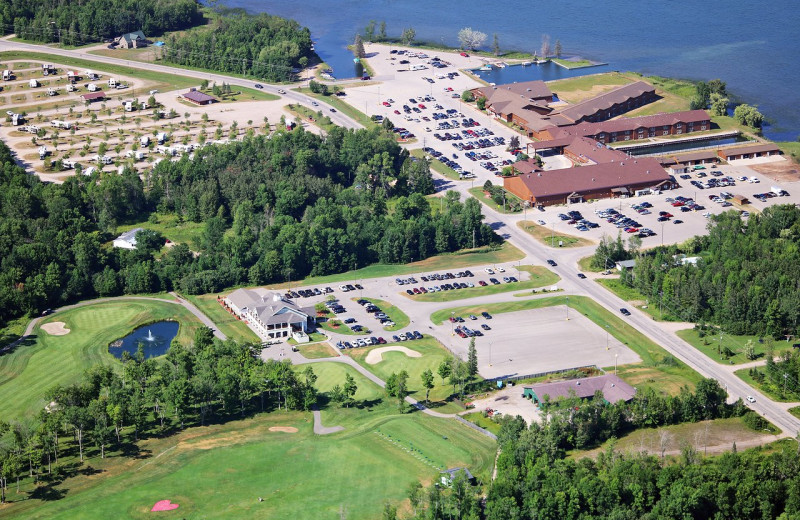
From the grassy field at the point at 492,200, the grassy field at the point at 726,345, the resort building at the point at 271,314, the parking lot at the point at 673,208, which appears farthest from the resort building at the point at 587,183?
the resort building at the point at 271,314

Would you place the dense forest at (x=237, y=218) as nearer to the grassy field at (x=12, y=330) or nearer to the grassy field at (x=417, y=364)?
the grassy field at (x=12, y=330)

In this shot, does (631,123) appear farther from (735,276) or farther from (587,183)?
(735,276)

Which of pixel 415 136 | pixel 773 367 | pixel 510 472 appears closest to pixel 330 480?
pixel 510 472

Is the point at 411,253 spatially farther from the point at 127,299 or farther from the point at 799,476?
the point at 799,476

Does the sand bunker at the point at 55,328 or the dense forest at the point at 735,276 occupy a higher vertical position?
the dense forest at the point at 735,276

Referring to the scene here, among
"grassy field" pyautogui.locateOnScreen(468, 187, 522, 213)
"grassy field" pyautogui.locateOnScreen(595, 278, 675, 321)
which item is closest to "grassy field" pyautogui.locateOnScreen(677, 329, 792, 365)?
"grassy field" pyautogui.locateOnScreen(595, 278, 675, 321)

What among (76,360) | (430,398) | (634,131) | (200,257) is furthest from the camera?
(634,131)
